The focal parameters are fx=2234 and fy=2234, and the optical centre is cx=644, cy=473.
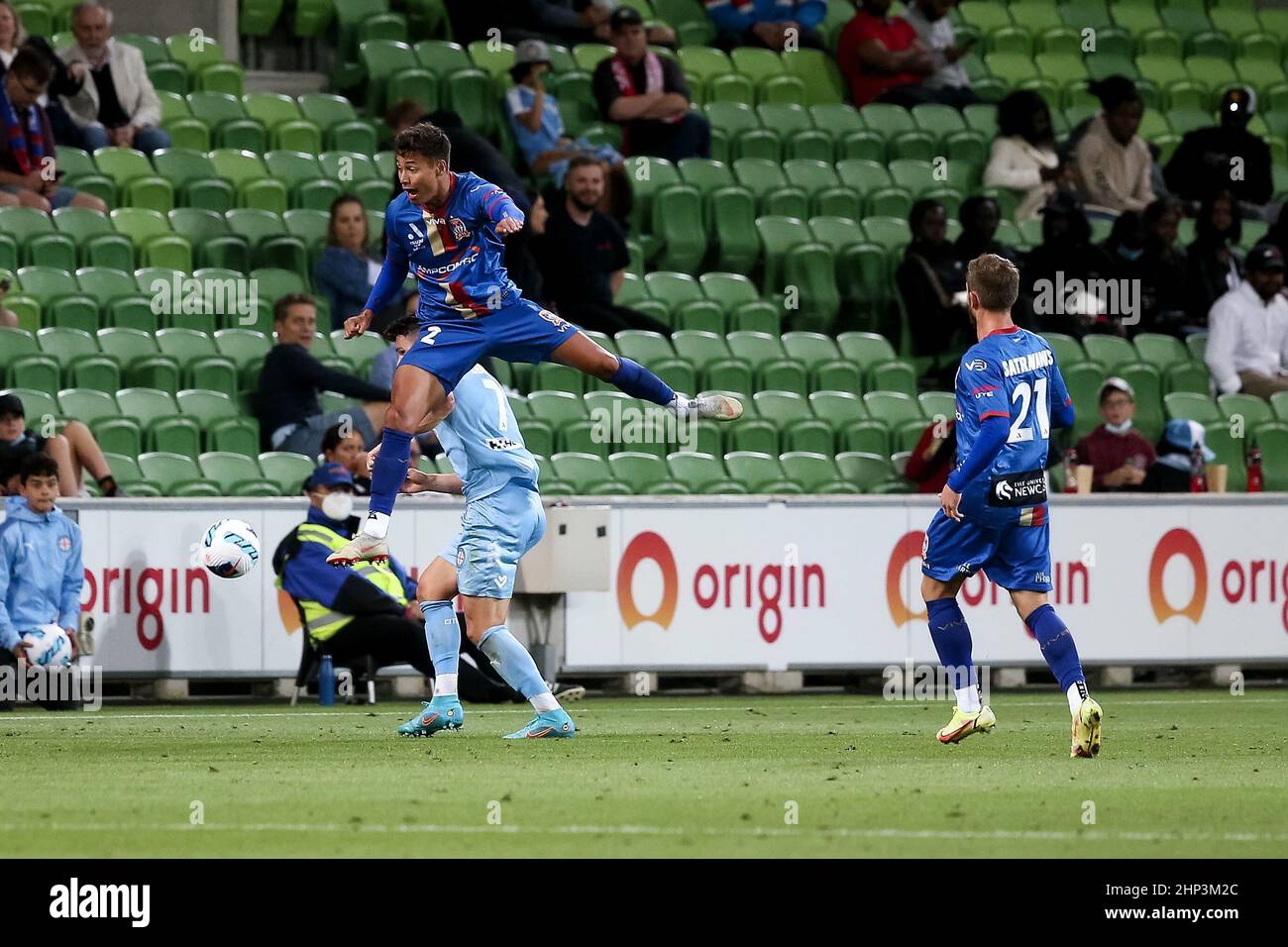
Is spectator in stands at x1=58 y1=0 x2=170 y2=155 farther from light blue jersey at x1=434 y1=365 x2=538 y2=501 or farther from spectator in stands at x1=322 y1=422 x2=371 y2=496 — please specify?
light blue jersey at x1=434 y1=365 x2=538 y2=501

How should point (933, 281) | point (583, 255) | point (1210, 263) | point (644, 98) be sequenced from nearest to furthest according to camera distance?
point (583, 255) < point (933, 281) < point (644, 98) < point (1210, 263)

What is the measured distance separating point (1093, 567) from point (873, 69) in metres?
7.42

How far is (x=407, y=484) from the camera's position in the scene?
10.5m

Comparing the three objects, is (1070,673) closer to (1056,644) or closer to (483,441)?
(1056,644)

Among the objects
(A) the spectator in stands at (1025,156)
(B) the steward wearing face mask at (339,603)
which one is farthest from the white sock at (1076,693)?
(A) the spectator in stands at (1025,156)

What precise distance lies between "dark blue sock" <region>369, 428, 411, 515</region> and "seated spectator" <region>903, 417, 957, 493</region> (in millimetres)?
7469

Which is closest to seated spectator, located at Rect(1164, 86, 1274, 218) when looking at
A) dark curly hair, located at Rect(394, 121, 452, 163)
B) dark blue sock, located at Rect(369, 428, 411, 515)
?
dark curly hair, located at Rect(394, 121, 452, 163)

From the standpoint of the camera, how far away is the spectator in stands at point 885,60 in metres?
21.8

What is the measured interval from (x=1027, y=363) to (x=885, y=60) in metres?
12.6

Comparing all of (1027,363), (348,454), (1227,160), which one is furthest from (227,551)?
(1227,160)

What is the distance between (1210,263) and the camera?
2045 centimetres

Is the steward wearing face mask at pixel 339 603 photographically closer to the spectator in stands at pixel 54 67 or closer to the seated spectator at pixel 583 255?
the seated spectator at pixel 583 255
